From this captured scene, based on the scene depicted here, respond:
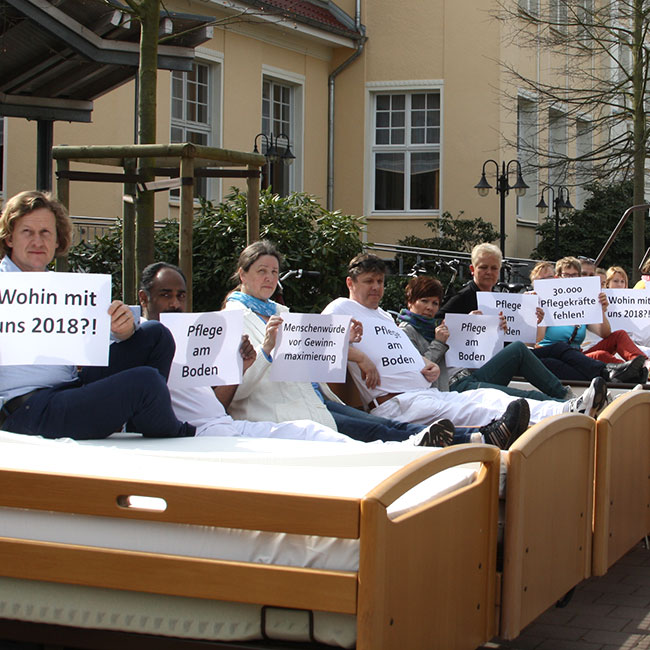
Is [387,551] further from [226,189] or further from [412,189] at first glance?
[412,189]

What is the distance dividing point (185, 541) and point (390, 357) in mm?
3674

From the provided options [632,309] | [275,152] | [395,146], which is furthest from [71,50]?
[395,146]

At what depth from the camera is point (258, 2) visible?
21.1 metres

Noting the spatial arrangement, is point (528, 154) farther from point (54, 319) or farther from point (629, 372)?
point (54, 319)

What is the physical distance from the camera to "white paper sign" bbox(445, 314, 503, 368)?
7.66 m

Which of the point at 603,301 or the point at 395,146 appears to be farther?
the point at 395,146

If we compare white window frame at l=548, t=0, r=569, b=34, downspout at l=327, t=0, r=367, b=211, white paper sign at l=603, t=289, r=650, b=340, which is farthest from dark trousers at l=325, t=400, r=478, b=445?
downspout at l=327, t=0, r=367, b=211

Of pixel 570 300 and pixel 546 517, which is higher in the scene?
pixel 570 300

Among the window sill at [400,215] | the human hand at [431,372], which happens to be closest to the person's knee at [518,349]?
the human hand at [431,372]

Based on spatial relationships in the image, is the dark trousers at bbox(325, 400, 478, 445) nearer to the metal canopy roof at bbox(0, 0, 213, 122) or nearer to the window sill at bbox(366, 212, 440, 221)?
the metal canopy roof at bbox(0, 0, 213, 122)

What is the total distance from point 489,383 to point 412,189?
17.5 meters

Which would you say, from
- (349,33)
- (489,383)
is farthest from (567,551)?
(349,33)

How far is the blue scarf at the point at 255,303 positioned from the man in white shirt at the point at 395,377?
2.18ft

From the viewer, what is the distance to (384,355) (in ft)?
22.6
